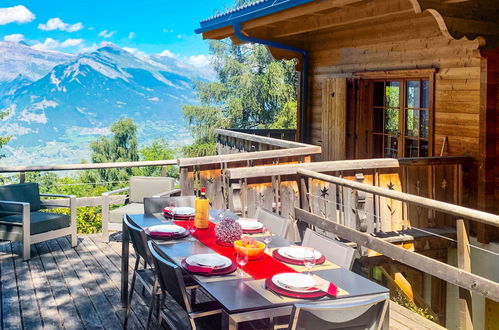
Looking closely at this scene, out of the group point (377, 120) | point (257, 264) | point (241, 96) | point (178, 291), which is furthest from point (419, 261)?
point (241, 96)

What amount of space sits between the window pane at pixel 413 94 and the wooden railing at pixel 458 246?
2.68m

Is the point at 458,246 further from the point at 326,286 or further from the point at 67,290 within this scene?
the point at 67,290

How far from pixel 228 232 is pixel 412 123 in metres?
4.42

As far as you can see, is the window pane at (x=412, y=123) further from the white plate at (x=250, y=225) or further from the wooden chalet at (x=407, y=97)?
the white plate at (x=250, y=225)

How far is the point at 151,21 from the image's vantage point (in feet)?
351

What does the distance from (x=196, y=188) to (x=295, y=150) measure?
4.63ft

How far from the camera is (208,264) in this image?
10.2ft

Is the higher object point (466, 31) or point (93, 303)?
point (466, 31)

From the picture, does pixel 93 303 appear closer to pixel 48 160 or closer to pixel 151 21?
pixel 48 160

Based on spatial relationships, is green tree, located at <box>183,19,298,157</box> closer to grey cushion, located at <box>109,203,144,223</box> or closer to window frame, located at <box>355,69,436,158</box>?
window frame, located at <box>355,69,436,158</box>

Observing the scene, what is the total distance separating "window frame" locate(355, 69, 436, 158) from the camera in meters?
6.71

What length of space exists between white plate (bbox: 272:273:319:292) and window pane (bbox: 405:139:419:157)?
4.72 meters

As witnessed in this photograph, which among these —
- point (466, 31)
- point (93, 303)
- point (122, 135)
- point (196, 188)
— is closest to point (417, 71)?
point (466, 31)

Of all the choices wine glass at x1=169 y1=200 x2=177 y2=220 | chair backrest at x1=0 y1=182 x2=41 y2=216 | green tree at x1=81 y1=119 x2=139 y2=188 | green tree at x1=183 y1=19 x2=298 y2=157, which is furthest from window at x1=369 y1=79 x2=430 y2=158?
green tree at x1=81 y1=119 x2=139 y2=188
